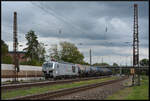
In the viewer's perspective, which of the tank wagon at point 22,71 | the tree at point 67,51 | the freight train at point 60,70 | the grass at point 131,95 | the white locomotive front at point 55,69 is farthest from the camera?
the tree at point 67,51

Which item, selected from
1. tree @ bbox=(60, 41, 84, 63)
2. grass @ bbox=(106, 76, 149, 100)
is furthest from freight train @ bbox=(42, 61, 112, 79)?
grass @ bbox=(106, 76, 149, 100)

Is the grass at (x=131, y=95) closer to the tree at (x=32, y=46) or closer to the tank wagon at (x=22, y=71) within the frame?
the tank wagon at (x=22, y=71)

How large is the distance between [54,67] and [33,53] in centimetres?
5796

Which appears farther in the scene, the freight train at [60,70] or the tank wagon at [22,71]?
the tank wagon at [22,71]

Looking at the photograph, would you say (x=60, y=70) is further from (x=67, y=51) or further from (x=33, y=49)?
(x=33, y=49)

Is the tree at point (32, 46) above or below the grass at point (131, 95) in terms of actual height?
above

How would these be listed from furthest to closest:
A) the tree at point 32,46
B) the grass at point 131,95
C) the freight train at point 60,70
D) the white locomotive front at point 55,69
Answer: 1. the tree at point 32,46
2. the freight train at point 60,70
3. the white locomotive front at point 55,69
4. the grass at point 131,95

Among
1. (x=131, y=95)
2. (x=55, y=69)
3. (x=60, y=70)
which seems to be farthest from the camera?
(x=60, y=70)

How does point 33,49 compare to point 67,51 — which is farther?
point 33,49

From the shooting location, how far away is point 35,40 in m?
103

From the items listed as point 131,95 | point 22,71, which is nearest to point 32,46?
point 22,71

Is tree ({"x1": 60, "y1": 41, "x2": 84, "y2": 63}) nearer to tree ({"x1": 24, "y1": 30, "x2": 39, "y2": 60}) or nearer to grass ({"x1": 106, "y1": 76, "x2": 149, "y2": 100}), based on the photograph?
tree ({"x1": 24, "y1": 30, "x2": 39, "y2": 60})

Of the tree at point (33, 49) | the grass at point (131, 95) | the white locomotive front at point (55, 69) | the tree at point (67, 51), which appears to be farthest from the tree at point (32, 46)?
the grass at point (131, 95)

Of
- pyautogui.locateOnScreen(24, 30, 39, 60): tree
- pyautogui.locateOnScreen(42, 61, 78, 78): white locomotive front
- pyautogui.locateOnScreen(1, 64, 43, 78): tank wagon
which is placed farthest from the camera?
pyautogui.locateOnScreen(24, 30, 39, 60): tree
